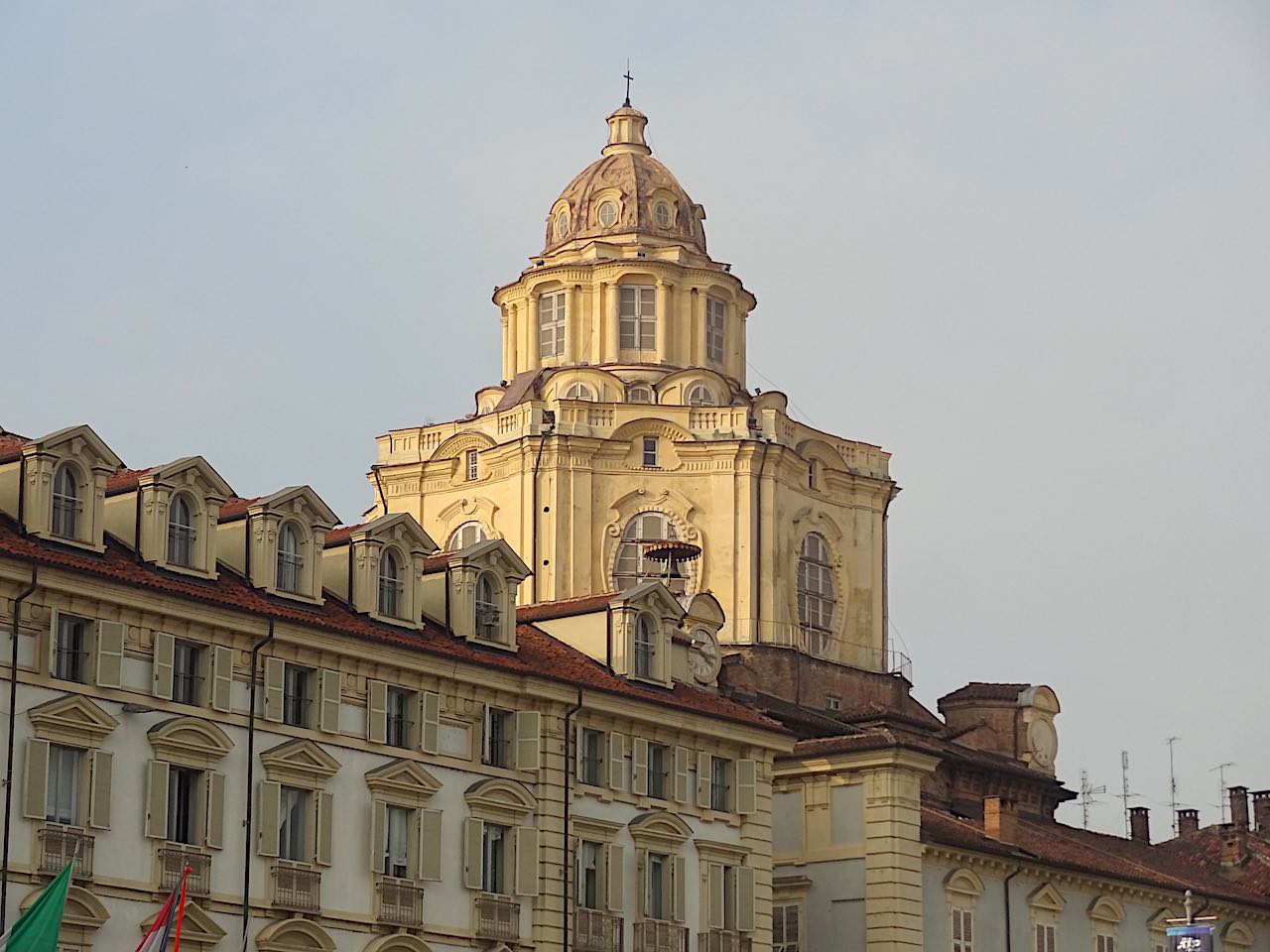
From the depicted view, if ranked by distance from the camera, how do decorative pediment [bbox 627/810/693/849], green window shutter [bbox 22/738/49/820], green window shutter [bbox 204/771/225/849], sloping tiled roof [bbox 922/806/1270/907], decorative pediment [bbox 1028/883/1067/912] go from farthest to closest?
decorative pediment [bbox 1028/883/1067/912] < sloping tiled roof [bbox 922/806/1270/907] < decorative pediment [bbox 627/810/693/849] < green window shutter [bbox 204/771/225/849] < green window shutter [bbox 22/738/49/820]

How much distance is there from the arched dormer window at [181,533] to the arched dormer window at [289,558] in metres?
2.57

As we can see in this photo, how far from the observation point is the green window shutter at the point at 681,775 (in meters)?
72.2

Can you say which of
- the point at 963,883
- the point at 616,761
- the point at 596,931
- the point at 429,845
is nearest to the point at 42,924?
the point at 429,845

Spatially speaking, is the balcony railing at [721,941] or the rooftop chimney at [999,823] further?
the rooftop chimney at [999,823]

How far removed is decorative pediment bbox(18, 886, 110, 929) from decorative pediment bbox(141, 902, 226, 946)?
Answer: 1.56 meters

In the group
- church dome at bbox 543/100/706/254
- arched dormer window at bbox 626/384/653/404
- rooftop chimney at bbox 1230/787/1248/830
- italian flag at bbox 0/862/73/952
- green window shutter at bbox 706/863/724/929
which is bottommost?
italian flag at bbox 0/862/73/952

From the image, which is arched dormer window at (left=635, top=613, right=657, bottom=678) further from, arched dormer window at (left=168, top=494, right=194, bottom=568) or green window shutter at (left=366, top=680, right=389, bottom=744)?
arched dormer window at (left=168, top=494, right=194, bottom=568)

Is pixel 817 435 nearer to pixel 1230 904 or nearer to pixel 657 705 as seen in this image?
pixel 1230 904

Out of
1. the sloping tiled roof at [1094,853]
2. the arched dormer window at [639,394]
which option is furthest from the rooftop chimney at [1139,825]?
the arched dormer window at [639,394]

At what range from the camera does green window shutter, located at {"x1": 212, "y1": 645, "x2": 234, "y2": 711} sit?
2415 inches

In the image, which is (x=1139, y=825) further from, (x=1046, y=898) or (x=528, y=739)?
(x=528, y=739)

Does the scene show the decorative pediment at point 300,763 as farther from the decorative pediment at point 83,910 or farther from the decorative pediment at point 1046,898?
the decorative pediment at point 1046,898

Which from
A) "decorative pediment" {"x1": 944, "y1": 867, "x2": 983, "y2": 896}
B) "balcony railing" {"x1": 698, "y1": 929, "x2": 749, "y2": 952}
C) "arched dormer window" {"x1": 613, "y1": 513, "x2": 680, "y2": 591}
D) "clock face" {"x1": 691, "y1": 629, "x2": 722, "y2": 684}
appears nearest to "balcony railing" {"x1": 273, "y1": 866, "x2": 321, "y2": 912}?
"balcony railing" {"x1": 698, "y1": 929, "x2": 749, "y2": 952}

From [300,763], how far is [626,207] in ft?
179
